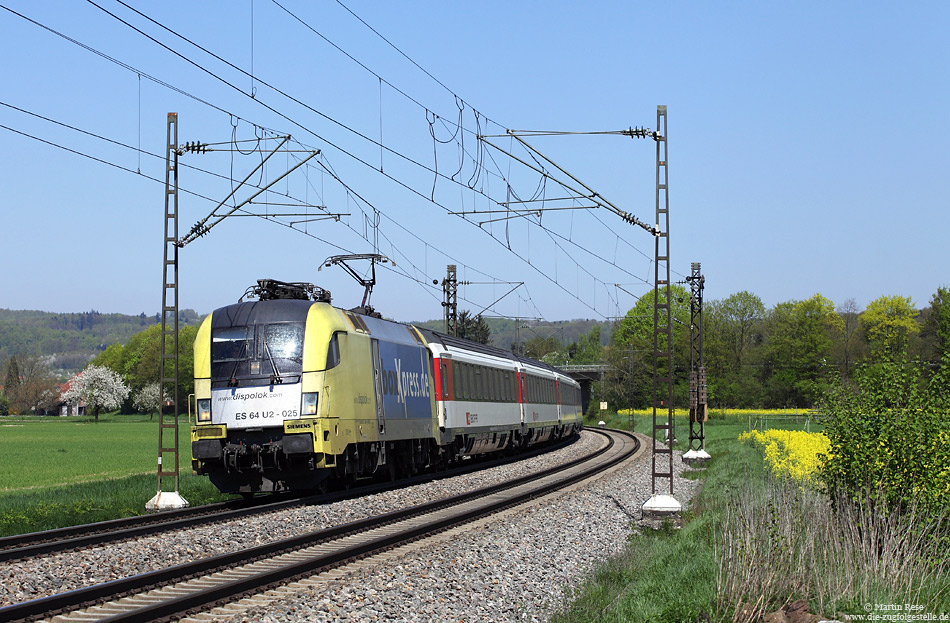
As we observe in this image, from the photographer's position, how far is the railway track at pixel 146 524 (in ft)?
40.0

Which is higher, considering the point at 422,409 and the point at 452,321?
the point at 452,321

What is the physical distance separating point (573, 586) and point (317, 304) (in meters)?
8.91

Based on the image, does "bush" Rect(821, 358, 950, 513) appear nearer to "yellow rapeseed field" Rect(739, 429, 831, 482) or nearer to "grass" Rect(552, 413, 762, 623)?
"grass" Rect(552, 413, 762, 623)

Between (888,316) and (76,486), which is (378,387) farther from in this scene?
(888,316)

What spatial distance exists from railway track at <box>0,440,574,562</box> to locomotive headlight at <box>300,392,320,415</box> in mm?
1711

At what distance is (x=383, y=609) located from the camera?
30.1 feet

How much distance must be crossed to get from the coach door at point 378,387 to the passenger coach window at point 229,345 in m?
3.00

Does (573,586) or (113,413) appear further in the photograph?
(113,413)

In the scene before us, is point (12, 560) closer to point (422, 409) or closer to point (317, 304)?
point (317, 304)

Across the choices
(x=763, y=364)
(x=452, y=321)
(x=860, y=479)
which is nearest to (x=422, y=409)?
(x=860, y=479)

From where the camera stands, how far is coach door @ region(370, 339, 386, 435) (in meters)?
20.3

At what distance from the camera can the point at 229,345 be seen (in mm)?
18281

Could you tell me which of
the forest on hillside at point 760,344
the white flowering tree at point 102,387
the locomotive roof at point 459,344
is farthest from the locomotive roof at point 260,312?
the white flowering tree at point 102,387

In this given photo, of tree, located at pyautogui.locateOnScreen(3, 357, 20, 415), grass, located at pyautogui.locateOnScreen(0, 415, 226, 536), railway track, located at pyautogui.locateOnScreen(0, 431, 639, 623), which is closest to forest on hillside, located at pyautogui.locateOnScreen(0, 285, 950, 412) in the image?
grass, located at pyautogui.locateOnScreen(0, 415, 226, 536)
